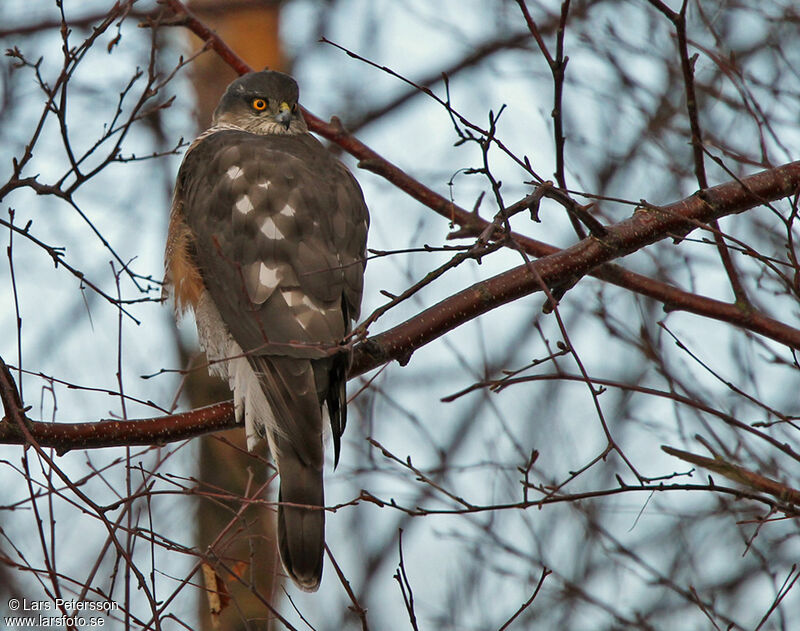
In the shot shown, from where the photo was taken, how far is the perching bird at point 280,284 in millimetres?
3539

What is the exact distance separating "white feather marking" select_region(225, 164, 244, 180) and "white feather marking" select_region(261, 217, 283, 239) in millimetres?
296

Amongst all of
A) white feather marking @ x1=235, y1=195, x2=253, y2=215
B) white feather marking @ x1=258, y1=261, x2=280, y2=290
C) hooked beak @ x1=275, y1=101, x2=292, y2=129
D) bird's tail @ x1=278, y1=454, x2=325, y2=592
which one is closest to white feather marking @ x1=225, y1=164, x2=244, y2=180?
white feather marking @ x1=235, y1=195, x2=253, y2=215

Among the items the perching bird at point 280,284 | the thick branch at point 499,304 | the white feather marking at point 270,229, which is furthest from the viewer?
the white feather marking at point 270,229

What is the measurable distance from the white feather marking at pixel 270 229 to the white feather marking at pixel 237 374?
42 centimetres

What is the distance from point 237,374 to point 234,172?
2.76 feet

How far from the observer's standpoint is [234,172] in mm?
4133

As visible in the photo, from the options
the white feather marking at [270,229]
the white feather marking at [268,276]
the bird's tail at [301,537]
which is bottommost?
the bird's tail at [301,537]

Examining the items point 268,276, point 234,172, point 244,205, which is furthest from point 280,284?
point 234,172

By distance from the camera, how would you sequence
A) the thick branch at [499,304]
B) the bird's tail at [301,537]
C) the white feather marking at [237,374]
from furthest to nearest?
1. the white feather marking at [237,374]
2. the bird's tail at [301,537]
3. the thick branch at [499,304]

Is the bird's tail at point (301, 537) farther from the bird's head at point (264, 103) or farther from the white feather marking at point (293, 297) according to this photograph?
the bird's head at point (264, 103)

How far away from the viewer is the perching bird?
3539 mm

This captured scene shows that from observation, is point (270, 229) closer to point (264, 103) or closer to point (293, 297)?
point (293, 297)

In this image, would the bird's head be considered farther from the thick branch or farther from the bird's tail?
the bird's tail

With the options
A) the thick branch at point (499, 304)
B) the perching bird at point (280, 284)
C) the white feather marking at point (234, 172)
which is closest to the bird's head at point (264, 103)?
the perching bird at point (280, 284)
